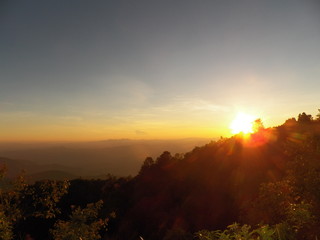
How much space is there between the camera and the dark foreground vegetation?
11.9 metres

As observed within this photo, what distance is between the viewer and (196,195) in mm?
57031

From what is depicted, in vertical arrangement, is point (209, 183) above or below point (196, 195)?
above

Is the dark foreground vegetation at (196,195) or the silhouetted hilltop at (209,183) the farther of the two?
the silhouetted hilltop at (209,183)

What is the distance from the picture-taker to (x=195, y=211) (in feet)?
173

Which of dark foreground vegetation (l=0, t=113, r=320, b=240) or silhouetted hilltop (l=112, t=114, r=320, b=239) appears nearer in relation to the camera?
dark foreground vegetation (l=0, t=113, r=320, b=240)

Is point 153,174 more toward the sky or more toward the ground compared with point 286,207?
more toward the ground

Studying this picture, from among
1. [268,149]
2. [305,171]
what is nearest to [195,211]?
[268,149]

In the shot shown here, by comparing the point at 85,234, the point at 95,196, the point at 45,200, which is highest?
the point at 45,200

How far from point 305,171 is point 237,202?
3758 cm

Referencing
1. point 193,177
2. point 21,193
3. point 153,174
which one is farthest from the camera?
point 153,174

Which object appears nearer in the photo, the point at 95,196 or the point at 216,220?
the point at 216,220

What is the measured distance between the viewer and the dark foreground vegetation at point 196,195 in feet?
39.1

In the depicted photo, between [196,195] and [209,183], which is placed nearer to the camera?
[196,195]

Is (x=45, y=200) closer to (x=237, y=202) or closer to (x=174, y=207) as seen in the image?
(x=237, y=202)
